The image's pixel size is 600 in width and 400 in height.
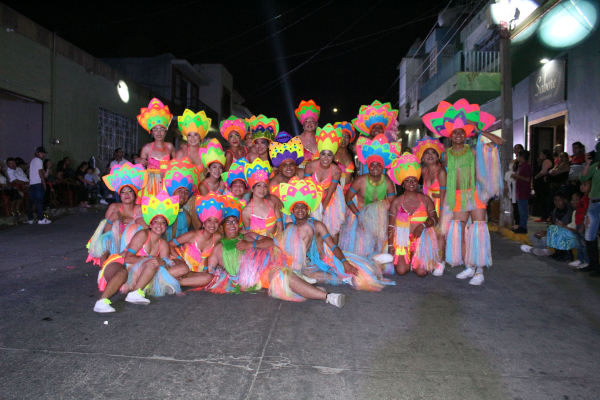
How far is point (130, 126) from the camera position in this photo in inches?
722

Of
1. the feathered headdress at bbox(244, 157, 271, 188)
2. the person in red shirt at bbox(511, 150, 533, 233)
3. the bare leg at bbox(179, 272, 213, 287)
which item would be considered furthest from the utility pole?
the bare leg at bbox(179, 272, 213, 287)

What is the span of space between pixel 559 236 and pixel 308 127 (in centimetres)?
383

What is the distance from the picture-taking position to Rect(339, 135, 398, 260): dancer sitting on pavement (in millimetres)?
5566

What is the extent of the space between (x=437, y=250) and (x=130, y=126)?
16.0m

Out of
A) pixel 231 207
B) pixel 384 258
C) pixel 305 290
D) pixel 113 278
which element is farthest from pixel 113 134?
pixel 305 290

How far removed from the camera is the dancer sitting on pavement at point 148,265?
13.3ft

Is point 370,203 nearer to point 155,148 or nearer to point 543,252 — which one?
point 543,252

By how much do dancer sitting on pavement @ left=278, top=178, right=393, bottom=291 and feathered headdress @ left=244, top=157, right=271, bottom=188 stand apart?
49 cm

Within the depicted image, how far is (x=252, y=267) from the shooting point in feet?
14.6

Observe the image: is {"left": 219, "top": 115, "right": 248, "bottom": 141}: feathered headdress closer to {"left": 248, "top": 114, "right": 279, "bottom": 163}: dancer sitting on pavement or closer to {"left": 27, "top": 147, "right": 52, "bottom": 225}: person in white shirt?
{"left": 248, "top": 114, "right": 279, "bottom": 163}: dancer sitting on pavement

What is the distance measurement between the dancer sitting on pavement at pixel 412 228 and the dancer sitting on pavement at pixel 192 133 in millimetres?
2787

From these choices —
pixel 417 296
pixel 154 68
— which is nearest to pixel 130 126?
pixel 154 68

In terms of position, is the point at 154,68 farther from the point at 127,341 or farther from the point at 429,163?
the point at 127,341

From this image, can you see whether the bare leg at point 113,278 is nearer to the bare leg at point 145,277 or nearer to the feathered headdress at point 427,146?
the bare leg at point 145,277
